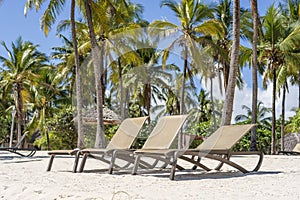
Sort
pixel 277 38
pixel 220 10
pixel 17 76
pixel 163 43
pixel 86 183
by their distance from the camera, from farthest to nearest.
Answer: pixel 17 76 < pixel 220 10 < pixel 277 38 < pixel 163 43 < pixel 86 183

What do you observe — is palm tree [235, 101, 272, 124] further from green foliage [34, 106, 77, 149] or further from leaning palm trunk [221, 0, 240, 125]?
leaning palm trunk [221, 0, 240, 125]

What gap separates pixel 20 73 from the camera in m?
28.2


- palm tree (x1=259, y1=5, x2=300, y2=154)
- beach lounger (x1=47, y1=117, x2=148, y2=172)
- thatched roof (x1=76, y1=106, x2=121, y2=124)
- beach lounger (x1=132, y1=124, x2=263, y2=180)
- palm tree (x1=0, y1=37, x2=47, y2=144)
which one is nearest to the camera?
beach lounger (x1=132, y1=124, x2=263, y2=180)

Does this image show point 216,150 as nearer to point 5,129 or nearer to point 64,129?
point 64,129

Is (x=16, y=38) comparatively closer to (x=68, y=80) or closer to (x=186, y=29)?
(x=68, y=80)

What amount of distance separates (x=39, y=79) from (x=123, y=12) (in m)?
11.6

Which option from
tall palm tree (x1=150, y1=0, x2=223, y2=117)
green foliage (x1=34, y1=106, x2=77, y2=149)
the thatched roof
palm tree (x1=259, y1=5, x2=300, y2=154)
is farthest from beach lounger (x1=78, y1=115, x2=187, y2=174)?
green foliage (x1=34, y1=106, x2=77, y2=149)

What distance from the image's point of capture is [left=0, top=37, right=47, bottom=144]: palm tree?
27.9 meters

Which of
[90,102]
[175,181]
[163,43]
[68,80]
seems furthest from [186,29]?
[175,181]

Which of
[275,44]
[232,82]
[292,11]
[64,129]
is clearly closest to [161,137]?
[232,82]

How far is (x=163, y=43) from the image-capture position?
62.6 feet

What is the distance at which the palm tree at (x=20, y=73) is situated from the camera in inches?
1099

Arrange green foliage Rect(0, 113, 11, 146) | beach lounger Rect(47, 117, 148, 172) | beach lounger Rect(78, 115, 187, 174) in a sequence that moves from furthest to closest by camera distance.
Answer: green foliage Rect(0, 113, 11, 146), beach lounger Rect(47, 117, 148, 172), beach lounger Rect(78, 115, 187, 174)

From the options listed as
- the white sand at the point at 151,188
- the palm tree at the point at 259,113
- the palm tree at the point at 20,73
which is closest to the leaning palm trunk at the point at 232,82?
the white sand at the point at 151,188
